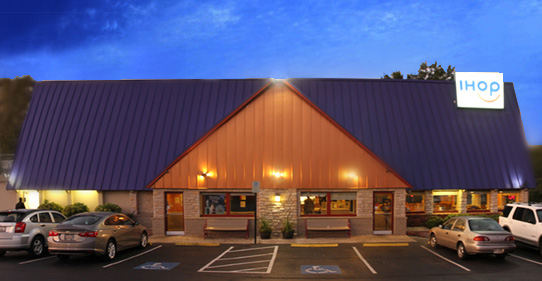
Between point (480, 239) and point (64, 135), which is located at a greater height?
point (64, 135)

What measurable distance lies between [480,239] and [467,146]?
983 centimetres

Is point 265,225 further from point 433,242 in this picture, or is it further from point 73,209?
point 73,209

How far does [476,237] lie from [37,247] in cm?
1673

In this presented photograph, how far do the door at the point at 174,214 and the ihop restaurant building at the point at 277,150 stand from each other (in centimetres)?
5

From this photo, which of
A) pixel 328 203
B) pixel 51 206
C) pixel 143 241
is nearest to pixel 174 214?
pixel 143 241

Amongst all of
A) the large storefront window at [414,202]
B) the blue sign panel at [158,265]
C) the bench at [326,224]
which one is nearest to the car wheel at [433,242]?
the bench at [326,224]

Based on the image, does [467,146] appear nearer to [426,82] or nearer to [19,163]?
[426,82]

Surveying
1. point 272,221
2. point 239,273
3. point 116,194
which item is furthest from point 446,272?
point 116,194

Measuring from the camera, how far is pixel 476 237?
496 inches

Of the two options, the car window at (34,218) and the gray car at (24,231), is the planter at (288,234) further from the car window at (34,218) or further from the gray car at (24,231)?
the car window at (34,218)

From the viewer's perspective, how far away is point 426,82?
23.3 m

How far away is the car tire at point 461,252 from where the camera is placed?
13058 mm

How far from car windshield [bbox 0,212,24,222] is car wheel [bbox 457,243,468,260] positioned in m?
17.1

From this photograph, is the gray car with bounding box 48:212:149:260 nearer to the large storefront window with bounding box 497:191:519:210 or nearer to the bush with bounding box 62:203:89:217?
the bush with bounding box 62:203:89:217
